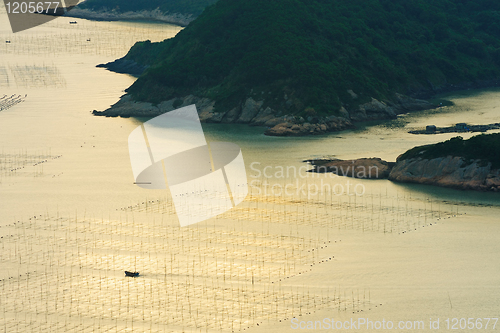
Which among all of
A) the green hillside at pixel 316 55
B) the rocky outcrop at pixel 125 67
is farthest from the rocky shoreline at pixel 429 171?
the rocky outcrop at pixel 125 67

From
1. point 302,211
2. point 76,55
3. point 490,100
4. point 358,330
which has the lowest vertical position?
point 358,330

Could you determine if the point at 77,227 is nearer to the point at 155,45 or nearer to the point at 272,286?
the point at 272,286

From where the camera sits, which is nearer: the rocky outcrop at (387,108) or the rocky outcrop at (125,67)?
the rocky outcrop at (387,108)

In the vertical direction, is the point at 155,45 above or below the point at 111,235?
above

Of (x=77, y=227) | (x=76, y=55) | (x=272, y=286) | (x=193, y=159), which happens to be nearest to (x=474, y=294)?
(x=272, y=286)

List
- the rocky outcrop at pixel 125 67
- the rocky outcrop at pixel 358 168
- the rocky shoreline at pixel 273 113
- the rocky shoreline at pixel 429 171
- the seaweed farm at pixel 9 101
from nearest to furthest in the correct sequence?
the rocky shoreline at pixel 429 171, the rocky outcrop at pixel 358 168, the rocky shoreline at pixel 273 113, the seaweed farm at pixel 9 101, the rocky outcrop at pixel 125 67

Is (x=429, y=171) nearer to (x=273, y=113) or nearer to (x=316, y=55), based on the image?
(x=273, y=113)

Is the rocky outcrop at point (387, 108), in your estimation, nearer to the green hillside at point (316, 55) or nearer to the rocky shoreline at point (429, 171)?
the green hillside at point (316, 55)

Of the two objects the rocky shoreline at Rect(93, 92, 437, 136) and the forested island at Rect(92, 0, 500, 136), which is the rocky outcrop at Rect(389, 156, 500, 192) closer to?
the rocky shoreline at Rect(93, 92, 437, 136)
